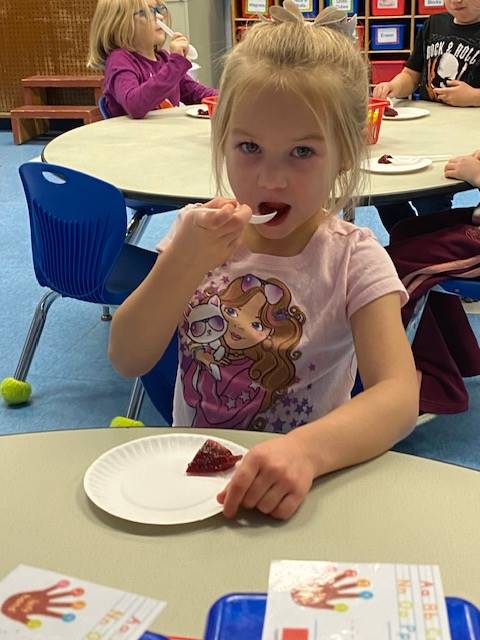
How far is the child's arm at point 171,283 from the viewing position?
0.94 metres

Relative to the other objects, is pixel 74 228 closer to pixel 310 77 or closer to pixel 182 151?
pixel 182 151

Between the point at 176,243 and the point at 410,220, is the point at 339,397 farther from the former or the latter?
the point at 410,220

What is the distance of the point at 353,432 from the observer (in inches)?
31.7

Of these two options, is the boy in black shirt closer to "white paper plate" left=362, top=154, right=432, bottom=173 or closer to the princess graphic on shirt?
"white paper plate" left=362, top=154, right=432, bottom=173

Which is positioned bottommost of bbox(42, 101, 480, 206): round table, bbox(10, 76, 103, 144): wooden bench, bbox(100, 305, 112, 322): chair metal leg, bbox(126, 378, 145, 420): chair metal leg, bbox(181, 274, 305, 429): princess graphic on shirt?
bbox(100, 305, 112, 322): chair metal leg

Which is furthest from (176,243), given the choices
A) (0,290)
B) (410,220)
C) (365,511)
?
(0,290)

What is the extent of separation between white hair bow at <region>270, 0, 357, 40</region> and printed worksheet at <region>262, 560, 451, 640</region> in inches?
30.0

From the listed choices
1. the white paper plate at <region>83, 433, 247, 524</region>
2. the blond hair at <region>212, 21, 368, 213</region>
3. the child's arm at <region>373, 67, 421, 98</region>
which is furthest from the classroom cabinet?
the white paper plate at <region>83, 433, 247, 524</region>

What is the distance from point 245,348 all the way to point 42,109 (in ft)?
17.2

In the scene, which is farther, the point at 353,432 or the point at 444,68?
the point at 444,68

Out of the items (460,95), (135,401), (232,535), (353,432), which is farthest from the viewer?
(460,95)

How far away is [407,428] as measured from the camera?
879 mm

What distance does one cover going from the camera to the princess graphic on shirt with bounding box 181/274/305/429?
1.09 metres

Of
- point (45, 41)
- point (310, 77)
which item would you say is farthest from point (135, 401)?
point (45, 41)
